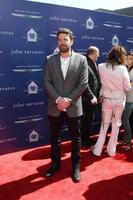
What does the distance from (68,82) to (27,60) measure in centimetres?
137

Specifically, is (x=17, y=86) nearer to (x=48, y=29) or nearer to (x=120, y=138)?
(x=48, y=29)

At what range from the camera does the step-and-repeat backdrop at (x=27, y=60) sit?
4535mm

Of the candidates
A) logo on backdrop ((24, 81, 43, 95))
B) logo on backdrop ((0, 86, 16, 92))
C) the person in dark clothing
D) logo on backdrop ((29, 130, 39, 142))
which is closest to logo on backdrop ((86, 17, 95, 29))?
the person in dark clothing

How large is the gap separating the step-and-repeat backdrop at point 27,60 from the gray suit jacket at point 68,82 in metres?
1.13

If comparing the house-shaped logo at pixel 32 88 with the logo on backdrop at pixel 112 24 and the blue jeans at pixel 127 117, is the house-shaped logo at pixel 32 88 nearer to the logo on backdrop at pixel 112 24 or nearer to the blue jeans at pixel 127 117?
the blue jeans at pixel 127 117

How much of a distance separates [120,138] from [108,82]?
5.49ft

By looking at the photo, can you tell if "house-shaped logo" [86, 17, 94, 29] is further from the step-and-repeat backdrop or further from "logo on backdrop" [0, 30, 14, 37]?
"logo on backdrop" [0, 30, 14, 37]

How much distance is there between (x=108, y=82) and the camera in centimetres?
435

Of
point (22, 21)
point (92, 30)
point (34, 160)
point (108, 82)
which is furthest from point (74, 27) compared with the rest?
point (34, 160)

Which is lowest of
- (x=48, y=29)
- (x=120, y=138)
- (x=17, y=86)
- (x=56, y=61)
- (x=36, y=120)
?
(x=120, y=138)

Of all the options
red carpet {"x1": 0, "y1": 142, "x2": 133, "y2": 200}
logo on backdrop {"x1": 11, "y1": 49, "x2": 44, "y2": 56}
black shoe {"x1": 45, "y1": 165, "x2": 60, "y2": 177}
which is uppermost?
logo on backdrop {"x1": 11, "y1": 49, "x2": 44, "y2": 56}

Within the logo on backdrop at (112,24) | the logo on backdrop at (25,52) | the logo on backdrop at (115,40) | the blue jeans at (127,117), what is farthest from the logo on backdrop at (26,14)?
the blue jeans at (127,117)

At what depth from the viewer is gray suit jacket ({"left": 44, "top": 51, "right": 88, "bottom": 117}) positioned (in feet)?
11.8

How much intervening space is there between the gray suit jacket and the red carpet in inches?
32.9
